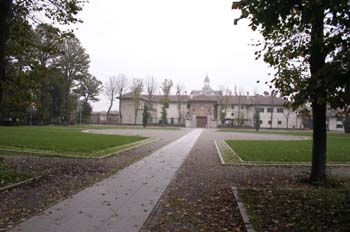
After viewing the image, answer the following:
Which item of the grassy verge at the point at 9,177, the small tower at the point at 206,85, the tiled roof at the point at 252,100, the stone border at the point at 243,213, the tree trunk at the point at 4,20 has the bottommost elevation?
the stone border at the point at 243,213

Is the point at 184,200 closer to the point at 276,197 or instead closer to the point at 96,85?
the point at 276,197

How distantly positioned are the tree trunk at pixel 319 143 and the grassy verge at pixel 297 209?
1.40 metres

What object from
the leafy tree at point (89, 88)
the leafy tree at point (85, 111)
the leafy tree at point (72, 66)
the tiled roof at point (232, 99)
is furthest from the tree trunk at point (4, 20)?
the tiled roof at point (232, 99)

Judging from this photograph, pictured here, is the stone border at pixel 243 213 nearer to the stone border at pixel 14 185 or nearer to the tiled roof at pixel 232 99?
the stone border at pixel 14 185

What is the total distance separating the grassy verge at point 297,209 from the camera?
6.79m

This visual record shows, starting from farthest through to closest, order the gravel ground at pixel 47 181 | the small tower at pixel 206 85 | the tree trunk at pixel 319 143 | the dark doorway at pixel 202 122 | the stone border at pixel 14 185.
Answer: the small tower at pixel 206 85 → the dark doorway at pixel 202 122 → the tree trunk at pixel 319 143 → the stone border at pixel 14 185 → the gravel ground at pixel 47 181

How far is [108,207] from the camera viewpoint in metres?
8.35

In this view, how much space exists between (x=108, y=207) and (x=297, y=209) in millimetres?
3715

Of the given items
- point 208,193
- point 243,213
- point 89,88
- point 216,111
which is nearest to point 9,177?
point 208,193

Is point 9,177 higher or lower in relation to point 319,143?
lower

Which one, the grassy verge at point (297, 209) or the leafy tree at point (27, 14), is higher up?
the leafy tree at point (27, 14)

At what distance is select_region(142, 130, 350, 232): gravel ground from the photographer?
7312mm

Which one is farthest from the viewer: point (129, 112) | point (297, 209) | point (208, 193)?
point (129, 112)

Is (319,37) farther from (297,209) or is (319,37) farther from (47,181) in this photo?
(47,181)
